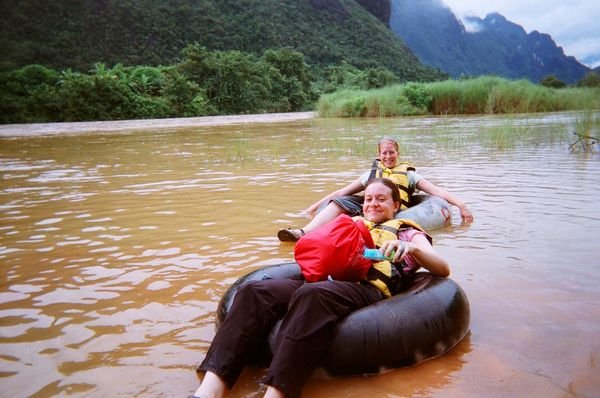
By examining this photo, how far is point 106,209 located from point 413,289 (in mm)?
4472

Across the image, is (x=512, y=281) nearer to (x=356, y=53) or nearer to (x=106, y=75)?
(x=106, y=75)

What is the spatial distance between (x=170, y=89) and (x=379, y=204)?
35.6 m

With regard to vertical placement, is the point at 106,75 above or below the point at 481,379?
above

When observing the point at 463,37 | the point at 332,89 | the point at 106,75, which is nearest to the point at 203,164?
the point at 106,75

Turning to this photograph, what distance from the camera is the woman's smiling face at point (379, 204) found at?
10.5ft

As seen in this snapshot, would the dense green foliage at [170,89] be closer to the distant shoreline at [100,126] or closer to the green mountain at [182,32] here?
the distant shoreline at [100,126]

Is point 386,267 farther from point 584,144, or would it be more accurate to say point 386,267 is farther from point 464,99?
point 464,99

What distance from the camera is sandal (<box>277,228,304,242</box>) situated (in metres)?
4.52

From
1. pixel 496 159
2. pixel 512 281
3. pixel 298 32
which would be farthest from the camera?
pixel 298 32

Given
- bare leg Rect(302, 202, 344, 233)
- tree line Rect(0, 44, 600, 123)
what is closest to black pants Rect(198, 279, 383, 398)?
bare leg Rect(302, 202, 344, 233)

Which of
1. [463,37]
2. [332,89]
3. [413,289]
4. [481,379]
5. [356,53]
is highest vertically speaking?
[463,37]

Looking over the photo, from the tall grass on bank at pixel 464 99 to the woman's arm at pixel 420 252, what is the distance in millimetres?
19272

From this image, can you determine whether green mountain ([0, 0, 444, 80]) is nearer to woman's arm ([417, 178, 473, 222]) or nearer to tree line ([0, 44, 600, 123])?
tree line ([0, 44, 600, 123])

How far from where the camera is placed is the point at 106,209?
20.0 feet
